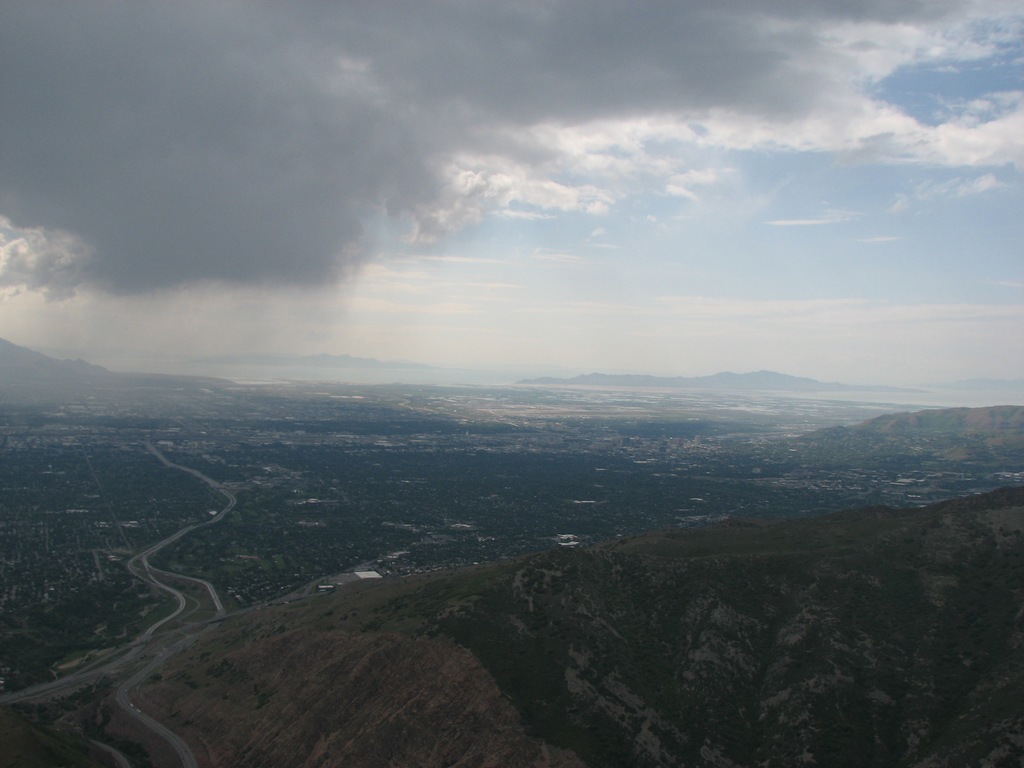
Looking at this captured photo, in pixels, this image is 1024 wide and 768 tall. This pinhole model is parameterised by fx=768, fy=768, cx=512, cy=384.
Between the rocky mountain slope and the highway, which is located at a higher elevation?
the rocky mountain slope

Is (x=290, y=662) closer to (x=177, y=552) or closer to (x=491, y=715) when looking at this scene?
(x=491, y=715)

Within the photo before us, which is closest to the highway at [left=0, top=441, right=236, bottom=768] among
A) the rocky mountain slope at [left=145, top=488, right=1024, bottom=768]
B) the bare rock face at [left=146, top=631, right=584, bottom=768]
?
the bare rock face at [left=146, top=631, right=584, bottom=768]

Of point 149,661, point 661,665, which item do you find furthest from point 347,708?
point 149,661

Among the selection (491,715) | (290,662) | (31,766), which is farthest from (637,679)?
(31,766)

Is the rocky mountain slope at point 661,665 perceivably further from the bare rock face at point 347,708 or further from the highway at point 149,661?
the highway at point 149,661

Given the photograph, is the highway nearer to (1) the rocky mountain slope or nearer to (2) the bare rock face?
(2) the bare rock face

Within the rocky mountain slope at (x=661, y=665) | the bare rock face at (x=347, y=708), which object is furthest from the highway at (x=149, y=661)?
the rocky mountain slope at (x=661, y=665)
